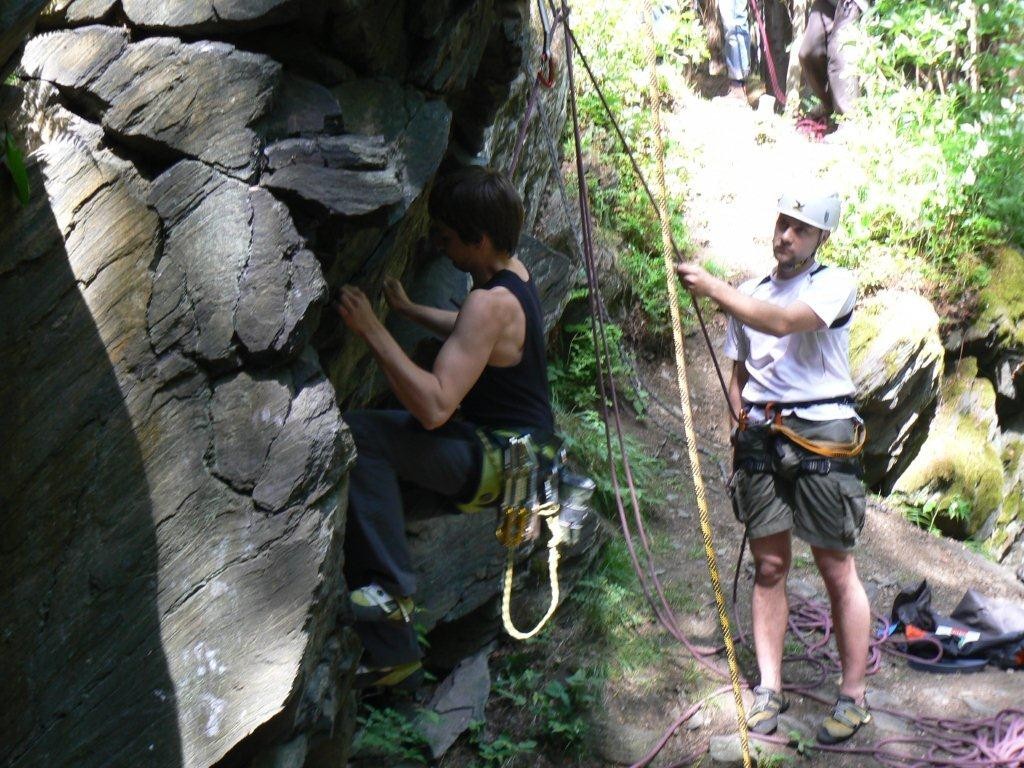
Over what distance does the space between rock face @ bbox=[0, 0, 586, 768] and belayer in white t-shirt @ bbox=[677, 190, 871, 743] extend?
1.82 m

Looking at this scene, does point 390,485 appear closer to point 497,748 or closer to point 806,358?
point 497,748

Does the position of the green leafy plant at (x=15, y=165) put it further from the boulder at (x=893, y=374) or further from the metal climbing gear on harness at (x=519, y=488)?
the boulder at (x=893, y=374)

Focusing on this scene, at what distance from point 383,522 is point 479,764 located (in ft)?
5.13

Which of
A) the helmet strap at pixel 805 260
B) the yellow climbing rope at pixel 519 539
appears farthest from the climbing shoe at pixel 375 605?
the helmet strap at pixel 805 260

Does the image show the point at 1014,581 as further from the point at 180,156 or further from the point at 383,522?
the point at 180,156

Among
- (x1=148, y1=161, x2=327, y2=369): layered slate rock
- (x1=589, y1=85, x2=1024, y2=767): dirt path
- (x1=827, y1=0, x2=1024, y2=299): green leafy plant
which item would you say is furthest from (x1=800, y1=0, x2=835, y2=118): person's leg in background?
(x1=148, y1=161, x2=327, y2=369): layered slate rock

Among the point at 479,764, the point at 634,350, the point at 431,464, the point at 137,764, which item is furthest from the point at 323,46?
the point at 634,350

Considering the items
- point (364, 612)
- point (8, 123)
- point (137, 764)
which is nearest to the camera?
point (137, 764)

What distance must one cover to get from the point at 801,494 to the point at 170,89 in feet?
9.84

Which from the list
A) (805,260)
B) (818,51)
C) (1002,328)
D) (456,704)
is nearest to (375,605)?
(456,704)

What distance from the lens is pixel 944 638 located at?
18.0 feet

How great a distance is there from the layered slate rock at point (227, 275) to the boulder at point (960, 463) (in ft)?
21.8

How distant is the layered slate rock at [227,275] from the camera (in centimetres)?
289

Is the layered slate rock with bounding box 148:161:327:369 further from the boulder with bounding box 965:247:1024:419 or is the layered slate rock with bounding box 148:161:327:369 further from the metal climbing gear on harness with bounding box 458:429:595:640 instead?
the boulder with bounding box 965:247:1024:419
